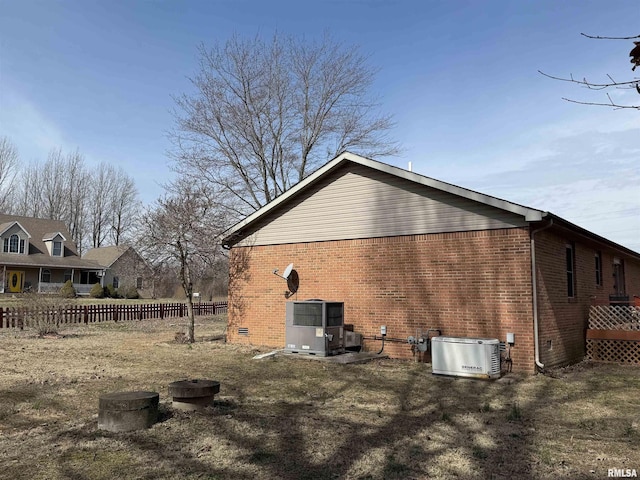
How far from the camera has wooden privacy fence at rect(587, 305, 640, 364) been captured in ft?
40.8

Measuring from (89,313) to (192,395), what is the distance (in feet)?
64.3

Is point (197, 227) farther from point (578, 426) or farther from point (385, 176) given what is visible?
point (578, 426)

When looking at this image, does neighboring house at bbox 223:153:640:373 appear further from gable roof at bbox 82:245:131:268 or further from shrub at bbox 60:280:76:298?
gable roof at bbox 82:245:131:268

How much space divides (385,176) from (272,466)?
9.41 meters

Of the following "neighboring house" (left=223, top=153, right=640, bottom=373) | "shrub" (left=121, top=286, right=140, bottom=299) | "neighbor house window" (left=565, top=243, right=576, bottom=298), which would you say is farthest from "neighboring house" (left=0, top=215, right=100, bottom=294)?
"neighbor house window" (left=565, top=243, right=576, bottom=298)

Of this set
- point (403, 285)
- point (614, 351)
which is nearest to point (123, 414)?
point (403, 285)

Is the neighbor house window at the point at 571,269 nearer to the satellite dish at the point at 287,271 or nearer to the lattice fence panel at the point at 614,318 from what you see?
the lattice fence panel at the point at 614,318

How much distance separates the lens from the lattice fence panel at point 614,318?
12651 mm

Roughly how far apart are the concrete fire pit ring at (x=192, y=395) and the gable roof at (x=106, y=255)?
153 ft

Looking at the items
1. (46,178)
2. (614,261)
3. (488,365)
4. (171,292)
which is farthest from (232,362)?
(46,178)

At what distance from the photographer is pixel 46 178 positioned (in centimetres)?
5991

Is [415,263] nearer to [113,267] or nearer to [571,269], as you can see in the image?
[571,269]

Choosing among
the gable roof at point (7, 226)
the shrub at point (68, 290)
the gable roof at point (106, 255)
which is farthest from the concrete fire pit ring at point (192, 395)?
the gable roof at point (106, 255)

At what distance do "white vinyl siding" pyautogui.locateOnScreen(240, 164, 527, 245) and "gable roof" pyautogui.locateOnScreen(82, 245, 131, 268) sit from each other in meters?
39.5
